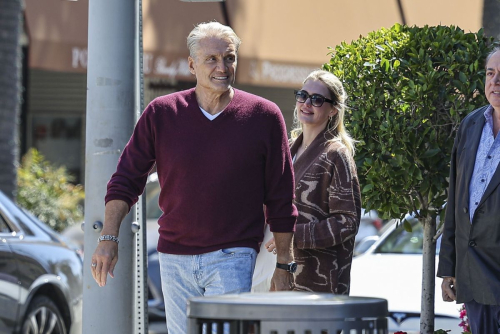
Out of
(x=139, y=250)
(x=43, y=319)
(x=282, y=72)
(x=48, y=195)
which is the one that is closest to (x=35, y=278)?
(x=43, y=319)

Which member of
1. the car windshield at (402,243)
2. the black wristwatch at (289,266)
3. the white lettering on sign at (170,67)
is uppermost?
the white lettering on sign at (170,67)

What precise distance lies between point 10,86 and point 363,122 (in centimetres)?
860

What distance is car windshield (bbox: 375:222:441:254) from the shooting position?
861cm

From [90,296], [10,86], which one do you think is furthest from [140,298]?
[10,86]

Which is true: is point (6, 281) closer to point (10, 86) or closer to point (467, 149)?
point (467, 149)

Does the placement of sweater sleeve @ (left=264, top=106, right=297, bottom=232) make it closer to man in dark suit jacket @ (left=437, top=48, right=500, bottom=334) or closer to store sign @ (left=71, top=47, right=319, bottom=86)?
man in dark suit jacket @ (left=437, top=48, right=500, bottom=334)

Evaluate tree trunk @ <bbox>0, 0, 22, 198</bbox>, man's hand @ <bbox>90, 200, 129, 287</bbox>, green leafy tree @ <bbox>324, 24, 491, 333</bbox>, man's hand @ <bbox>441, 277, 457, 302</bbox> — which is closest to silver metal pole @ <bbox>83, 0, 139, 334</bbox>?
man's hand @ <bbox>90, 200, 129, 287</bbox>

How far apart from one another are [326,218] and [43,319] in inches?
128

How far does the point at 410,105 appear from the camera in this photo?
5.46 meters

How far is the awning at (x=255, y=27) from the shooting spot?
14.4 meters

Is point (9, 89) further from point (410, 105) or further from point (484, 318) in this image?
point (484, 318)

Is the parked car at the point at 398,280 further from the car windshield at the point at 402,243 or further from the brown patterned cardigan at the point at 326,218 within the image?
the brown patterned cardigan at the point at 326,218

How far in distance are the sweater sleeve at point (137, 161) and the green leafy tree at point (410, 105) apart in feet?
4.65

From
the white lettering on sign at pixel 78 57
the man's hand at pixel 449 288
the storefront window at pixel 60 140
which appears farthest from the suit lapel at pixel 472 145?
the storefront window at pixel 60 140
